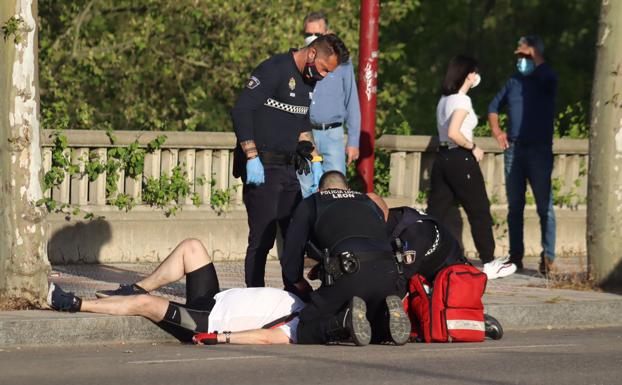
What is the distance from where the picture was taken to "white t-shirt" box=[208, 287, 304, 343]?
32.7 ft

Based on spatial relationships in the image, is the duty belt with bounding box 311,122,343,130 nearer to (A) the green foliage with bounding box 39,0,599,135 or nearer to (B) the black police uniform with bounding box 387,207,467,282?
(B) the black police uniform with bounding box 387,207,467,282

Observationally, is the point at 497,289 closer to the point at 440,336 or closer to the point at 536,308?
the point at 536,308

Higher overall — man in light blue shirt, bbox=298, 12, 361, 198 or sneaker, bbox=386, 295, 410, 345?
man in light blue shirt, bbox=298, 12, 361, 198

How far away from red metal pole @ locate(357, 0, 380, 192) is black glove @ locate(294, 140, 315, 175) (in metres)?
3.31

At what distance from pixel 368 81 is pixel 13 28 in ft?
15.5

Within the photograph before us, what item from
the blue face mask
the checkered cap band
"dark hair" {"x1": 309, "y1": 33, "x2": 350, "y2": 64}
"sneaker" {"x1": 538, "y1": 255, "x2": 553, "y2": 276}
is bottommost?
"sneaker" {"x1": 538, "y1": 255, "x2": 553, "y2": 276}

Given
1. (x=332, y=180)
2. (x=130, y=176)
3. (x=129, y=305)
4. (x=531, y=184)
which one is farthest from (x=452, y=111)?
(x=129, y=305)

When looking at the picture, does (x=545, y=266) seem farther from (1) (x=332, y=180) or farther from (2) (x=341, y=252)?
(2) (x=341, y=252)

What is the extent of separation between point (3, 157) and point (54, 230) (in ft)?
9.92

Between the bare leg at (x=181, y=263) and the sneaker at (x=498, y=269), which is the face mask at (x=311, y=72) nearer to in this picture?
the bare leg at (x=181, y=263)

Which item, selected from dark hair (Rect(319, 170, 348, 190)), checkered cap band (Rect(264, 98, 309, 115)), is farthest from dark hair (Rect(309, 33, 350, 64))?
dark hair (Rect(319, 170, 348, 190))

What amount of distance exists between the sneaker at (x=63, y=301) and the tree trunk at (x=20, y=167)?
33 centimetres

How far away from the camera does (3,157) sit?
34.6 ft

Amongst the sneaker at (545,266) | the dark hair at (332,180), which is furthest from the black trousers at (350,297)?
the sneaker at (545,266)
